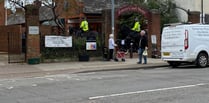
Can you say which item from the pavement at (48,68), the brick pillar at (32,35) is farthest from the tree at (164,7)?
the brick pillar at (32,35)

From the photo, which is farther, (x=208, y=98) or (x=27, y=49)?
(x=27, y=49)

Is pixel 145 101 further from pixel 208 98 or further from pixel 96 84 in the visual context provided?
pixel 96 84

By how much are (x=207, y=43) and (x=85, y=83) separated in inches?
351

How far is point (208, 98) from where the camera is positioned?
10.5m

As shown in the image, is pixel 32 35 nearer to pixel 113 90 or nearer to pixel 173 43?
pixel 173 43

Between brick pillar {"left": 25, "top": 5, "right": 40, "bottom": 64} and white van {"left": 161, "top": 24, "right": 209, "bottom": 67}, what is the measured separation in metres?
6.72

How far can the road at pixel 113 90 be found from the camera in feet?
34.6

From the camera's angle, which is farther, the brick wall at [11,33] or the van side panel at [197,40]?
the brick wall at [11,33]

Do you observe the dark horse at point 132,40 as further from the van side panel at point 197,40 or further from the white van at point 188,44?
the van side panel at point 197,40

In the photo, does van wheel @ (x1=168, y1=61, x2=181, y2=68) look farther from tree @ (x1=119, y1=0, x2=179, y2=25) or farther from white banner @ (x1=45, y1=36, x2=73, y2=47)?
tree @ (x1=119, y1=0, x2=179, y2=25)

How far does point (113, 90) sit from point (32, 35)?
448 inches

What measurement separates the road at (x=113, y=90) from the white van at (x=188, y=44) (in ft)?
16.2

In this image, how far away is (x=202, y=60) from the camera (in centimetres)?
2070

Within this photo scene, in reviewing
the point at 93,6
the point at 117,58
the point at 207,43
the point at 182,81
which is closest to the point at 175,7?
the point at 93,6
